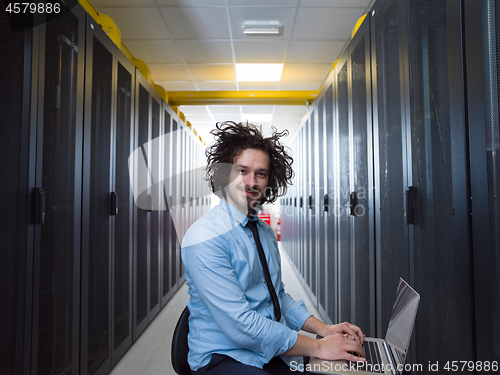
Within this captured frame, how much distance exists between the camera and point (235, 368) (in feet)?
3.33

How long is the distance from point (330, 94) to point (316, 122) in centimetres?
64

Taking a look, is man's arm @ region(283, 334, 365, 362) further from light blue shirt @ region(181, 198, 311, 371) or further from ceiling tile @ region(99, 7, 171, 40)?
ceiling tile @ region(99, 7, 171, 40)

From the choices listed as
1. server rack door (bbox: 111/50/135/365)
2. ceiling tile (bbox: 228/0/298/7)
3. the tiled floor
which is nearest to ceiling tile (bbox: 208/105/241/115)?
ceiling tile (bbox: 228/0/298/7)

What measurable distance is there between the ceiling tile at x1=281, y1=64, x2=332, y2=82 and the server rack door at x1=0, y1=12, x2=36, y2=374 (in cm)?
322

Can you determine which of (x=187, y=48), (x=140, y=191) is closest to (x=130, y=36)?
(x=187, y=48)

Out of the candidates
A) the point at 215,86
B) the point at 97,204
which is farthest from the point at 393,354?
the point at 215,86

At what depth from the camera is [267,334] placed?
101cm

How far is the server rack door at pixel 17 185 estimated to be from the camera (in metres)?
1.21

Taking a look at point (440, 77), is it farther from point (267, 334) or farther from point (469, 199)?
point (267, 334)

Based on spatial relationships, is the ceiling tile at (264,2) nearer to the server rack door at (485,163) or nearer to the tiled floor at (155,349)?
the server rack door at (485,163)

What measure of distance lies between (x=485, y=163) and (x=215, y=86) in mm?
Result: 4286

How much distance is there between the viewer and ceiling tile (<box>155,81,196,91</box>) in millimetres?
4580

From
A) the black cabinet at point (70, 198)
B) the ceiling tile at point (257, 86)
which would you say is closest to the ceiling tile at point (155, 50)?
the black cabinet at point (70, 198)

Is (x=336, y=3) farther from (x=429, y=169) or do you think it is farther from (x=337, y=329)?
(x=337, y=329)
